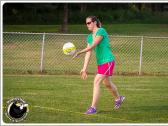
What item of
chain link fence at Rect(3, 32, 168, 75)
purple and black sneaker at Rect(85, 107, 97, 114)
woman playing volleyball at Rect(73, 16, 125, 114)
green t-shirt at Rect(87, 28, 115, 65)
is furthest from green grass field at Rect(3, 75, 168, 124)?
chain link fence at Rect(3, 32, 168, 75)

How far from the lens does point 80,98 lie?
13.1m

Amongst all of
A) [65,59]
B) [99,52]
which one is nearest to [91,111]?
[99,52]

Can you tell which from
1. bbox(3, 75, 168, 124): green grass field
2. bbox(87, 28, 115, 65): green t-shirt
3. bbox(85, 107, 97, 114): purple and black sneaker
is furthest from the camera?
bbox(87, 28, 115, 65): green t-shirt

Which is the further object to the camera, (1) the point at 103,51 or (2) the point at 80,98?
(2) the point at 80,98

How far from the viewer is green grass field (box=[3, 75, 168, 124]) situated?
10.8 metres

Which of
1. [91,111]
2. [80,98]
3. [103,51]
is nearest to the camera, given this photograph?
[91,111]

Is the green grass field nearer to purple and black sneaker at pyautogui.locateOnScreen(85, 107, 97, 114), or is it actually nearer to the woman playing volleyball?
purple and black sneaker at pyautogui.locateOnScreen(85, 107, 97, 114)

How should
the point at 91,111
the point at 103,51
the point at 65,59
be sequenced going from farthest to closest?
the point at 65,59 → the point at 103,51 → the point at 91,111

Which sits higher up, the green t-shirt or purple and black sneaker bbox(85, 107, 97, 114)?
the green t-shirt

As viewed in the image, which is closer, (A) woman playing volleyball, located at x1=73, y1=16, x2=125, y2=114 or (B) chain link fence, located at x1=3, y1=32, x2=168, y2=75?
(A) woman playing volleyball, located at x1=73, y1=16, x2=125, y2=114

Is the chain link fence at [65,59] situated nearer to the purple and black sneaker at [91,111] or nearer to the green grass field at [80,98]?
the green grass field at [80,98]

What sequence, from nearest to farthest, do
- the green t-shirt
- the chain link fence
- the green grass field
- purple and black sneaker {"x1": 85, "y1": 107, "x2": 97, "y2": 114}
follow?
the green grass field → purple and black sneaker {"x1": 85, "y1": 107, "x2": 97, "y2": 114} → the green t-shirt → the chain link fence

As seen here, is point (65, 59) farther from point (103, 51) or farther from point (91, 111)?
point (91, 111)

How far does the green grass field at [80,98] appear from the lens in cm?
1080
